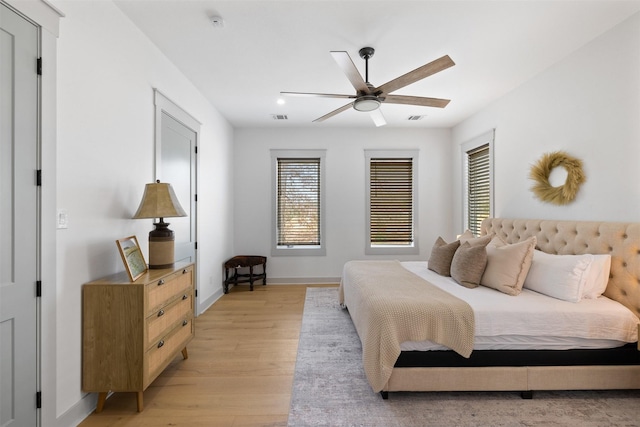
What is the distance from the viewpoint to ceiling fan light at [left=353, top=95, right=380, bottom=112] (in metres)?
2.68

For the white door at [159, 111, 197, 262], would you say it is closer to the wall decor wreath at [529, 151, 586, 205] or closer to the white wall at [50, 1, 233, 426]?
the white wall at [50, 1, 233, 426]

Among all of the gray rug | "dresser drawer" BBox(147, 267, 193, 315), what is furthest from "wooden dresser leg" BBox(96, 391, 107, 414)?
the gray rug

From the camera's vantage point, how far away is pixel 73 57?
1.91 meters

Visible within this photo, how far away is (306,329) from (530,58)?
369cm

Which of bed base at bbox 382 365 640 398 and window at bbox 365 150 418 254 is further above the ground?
window at bbox 365 150 418 254

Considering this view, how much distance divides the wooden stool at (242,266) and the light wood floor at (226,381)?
1.07m

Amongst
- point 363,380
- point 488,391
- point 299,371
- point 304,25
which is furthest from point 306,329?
point 304,25

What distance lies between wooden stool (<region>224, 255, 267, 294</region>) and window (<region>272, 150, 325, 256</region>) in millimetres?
501

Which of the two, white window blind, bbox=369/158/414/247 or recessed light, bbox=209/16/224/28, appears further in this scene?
white window blind, bbox=369/158/414/247

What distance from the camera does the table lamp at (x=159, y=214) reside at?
234cm

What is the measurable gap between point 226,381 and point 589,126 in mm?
3876

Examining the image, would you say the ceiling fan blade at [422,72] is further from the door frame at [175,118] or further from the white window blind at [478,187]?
the white window blind at [478,187]

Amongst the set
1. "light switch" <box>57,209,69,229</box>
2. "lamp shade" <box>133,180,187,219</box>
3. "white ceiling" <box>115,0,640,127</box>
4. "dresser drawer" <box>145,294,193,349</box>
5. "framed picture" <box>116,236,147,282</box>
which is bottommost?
"dresser drawer" <box>145,294,193,349</box>

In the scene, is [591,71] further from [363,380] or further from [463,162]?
[363,380]
